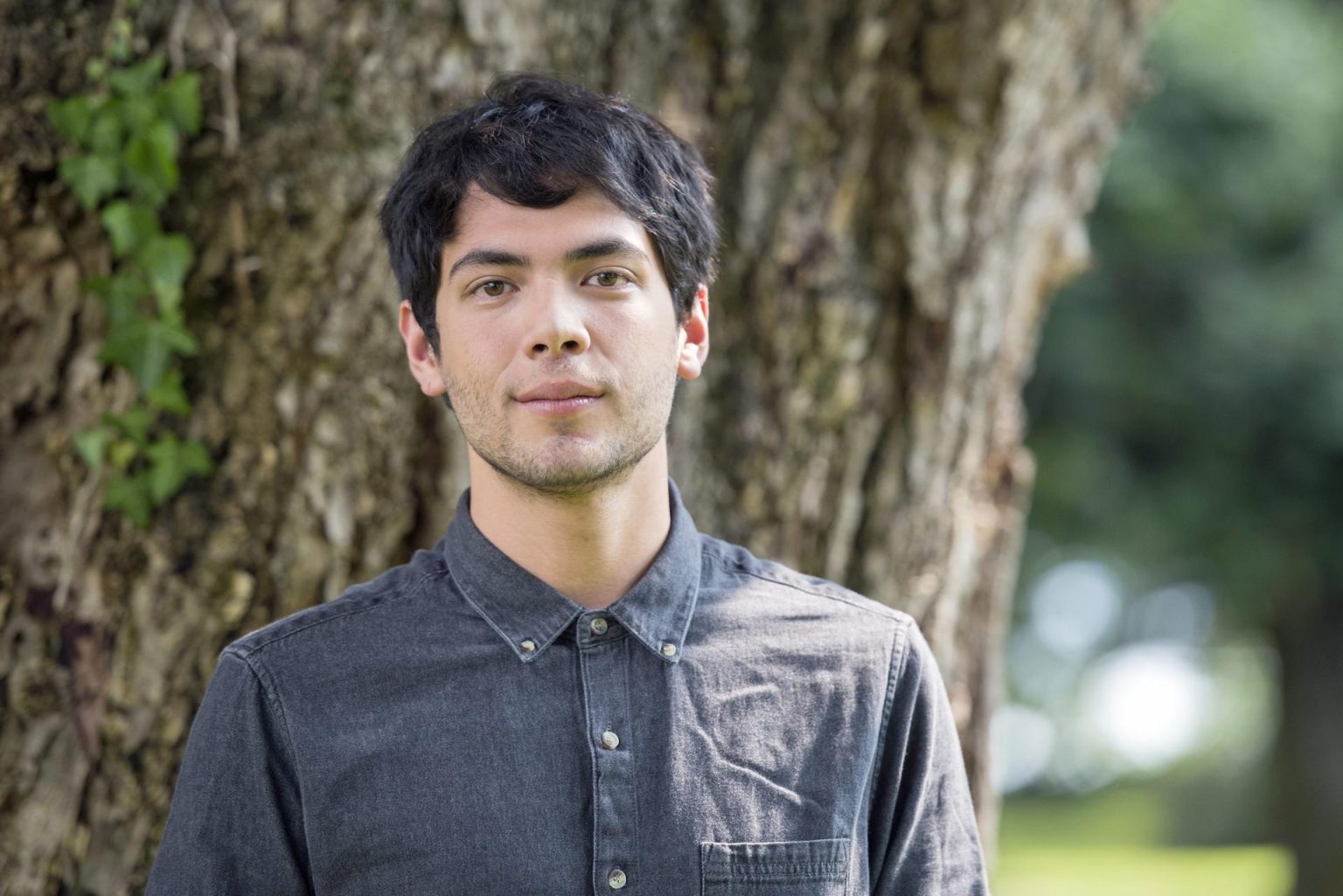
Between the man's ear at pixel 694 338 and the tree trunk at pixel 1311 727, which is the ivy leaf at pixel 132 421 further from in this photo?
the tree trunk at pixel 1311 727

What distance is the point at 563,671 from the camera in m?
2.04

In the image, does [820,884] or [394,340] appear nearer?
[820,884]

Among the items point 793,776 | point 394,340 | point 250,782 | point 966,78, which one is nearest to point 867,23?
point 966,78

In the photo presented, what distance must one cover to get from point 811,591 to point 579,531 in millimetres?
418

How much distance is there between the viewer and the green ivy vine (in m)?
2.82

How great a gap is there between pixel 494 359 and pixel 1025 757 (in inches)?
712

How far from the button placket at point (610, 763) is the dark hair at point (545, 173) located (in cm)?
57

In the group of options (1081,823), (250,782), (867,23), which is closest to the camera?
(250,782)

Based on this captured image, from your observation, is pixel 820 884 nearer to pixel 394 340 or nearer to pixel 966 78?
pixel 394 340

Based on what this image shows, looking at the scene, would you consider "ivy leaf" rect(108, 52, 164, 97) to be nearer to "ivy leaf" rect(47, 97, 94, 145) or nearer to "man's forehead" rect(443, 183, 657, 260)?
"ivy leaf" rect(47, 97, 94, 145)

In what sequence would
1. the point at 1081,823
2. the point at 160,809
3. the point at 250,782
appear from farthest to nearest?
1. the point at 1081,823
2. the point at 160,809
3. the point at 250,782

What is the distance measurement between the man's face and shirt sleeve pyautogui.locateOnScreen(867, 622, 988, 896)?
565 mm

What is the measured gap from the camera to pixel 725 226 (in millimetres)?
3326

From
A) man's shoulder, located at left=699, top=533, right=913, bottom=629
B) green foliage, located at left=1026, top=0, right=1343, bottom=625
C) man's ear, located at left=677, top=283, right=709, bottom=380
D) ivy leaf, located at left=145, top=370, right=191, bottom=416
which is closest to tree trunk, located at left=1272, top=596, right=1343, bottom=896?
green foliage, located at left=1026, top=0, right=1343, bottom=625
